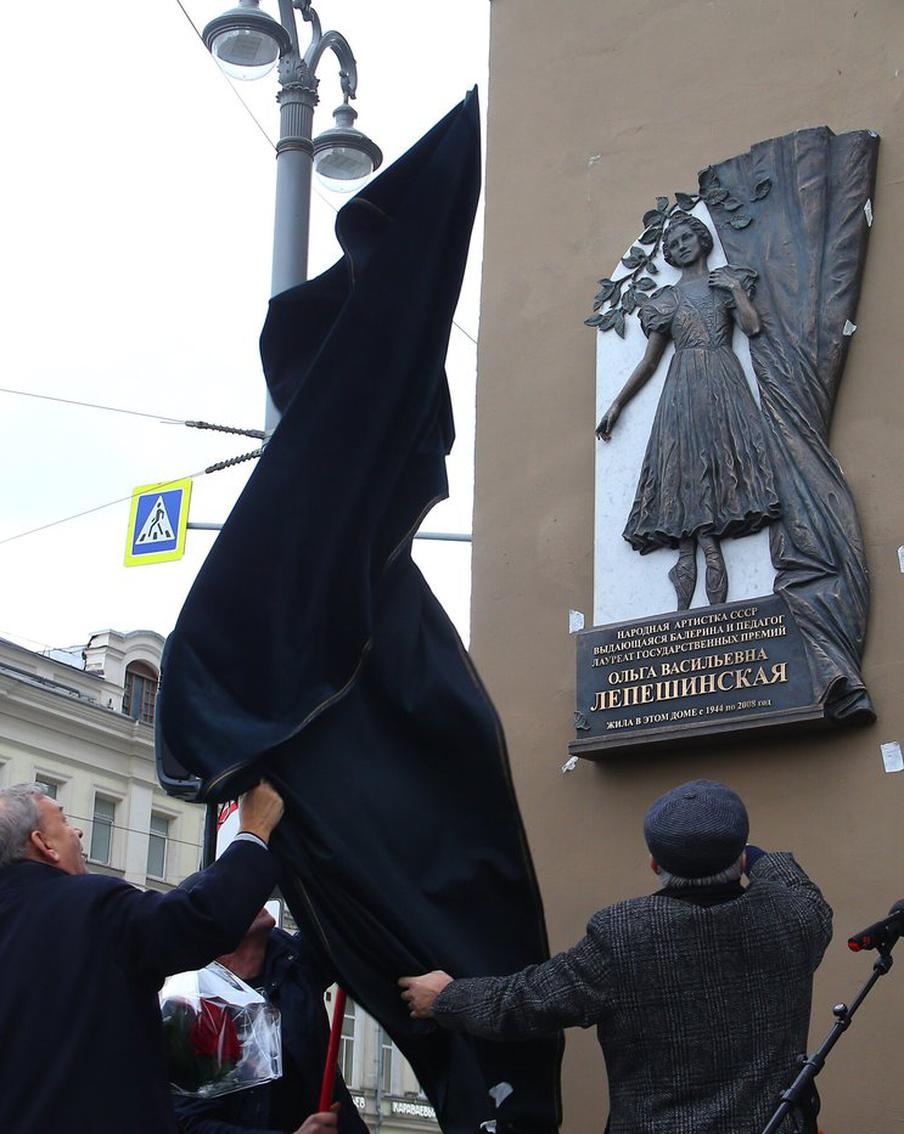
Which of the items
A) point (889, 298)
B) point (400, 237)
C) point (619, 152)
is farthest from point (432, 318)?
point (619, 152)

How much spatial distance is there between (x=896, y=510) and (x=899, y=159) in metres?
1.23

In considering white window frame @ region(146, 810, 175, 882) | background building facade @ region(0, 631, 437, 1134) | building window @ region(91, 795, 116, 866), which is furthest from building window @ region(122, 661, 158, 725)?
building window @ region(91, 795, 116, 866)

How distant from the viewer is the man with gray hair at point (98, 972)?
10.0 feet

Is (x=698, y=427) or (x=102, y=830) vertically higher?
(x=102, y=830)

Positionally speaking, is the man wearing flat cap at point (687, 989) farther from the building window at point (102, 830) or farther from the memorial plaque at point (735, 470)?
the building window at point (102, 830)

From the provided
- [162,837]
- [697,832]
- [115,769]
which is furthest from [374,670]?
[162,837]

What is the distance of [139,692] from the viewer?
3341cm

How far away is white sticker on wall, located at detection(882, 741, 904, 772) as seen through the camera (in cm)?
463

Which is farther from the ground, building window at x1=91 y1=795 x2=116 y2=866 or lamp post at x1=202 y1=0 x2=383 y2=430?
lamp post at x1=202 y1=0 x2=383 y2=430

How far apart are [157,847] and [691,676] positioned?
2756cm

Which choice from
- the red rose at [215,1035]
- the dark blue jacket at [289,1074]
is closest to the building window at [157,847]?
the dark blue jacket at [289,1074]

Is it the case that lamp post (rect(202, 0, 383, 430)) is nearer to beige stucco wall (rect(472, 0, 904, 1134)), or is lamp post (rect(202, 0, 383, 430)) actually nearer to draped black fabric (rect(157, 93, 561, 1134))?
beige stucco wall (rect(472, 0, 904, 1134))

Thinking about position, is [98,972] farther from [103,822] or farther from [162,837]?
[162,837]

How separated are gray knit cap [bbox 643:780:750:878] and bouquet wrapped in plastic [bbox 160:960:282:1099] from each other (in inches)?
39.3
